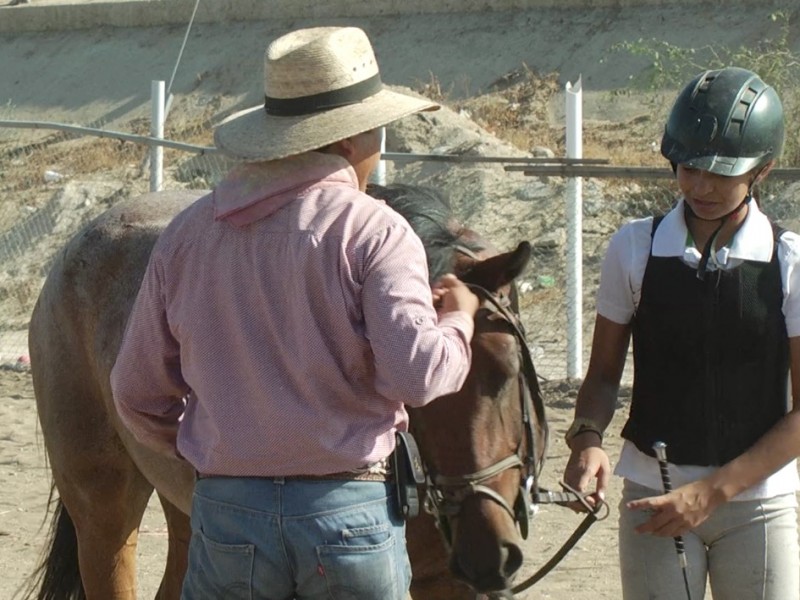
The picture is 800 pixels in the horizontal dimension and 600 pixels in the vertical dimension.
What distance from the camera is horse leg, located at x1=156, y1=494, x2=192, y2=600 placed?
4.56 meters

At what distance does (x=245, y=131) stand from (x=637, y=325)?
1.05 meters

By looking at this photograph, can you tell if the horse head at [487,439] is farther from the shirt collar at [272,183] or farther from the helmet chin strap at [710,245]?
the shirt collar at [272,183]

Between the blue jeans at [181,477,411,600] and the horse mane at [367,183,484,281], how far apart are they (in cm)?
89

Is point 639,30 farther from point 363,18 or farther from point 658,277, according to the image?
point 658,277

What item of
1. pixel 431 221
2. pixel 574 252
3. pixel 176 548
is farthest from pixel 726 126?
pixel 574 252

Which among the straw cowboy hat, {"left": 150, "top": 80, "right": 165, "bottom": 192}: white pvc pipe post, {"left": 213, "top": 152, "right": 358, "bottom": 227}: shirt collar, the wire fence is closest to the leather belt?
{"left": 213, "top": 152, "right": 358, "bottom": 227}: shirt collar

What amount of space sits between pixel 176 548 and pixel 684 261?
2.41m

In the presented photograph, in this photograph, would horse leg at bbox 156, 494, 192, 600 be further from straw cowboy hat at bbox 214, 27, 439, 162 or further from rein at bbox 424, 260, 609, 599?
straw cowboy hat at bbox 214, 27, 439, 162

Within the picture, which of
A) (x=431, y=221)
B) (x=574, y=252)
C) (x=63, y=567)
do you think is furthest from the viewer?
(x=574, y=252)

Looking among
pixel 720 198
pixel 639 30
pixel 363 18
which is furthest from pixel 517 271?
pixel 363 18

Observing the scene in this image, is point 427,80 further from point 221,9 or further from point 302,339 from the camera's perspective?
point 302,339

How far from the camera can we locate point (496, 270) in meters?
3.23

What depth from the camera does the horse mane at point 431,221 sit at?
3.30 m

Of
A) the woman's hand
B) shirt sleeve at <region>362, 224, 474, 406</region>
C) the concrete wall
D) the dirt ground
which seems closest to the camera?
shirt sleeve at <region>362, 224, 474, 406</region>
